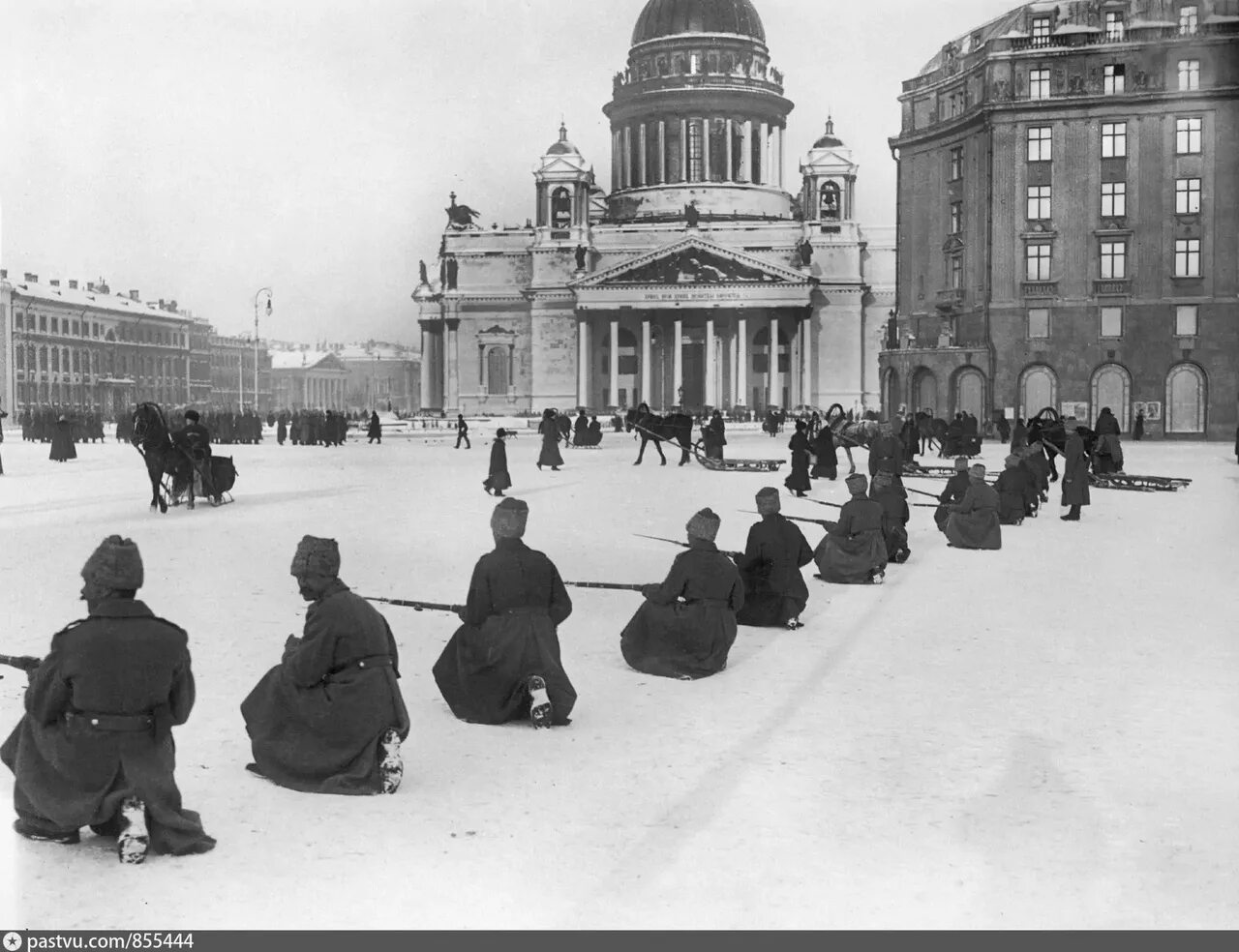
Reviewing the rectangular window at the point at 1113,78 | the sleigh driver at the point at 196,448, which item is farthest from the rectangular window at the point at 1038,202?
the sleigh driver at the point at 196,448

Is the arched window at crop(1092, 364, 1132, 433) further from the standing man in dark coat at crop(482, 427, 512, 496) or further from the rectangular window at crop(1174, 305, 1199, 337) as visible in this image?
the standing man in dark coat at crop(482, 427, 512, 496)

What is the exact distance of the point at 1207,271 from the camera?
144 ft

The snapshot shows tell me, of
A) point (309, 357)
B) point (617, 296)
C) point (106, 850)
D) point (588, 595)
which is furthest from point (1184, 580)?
point (309, 357)

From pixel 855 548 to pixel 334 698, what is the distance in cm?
870

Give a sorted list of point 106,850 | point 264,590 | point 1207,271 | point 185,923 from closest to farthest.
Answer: point 185,923
point 106,850
point 264,590
point 1207,271

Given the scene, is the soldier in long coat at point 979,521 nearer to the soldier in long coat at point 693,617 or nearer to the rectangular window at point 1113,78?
the soldier in long coat at point 693,617

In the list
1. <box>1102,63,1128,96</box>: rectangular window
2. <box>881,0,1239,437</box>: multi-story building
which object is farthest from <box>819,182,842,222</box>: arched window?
<box>1102,63,1128,96</box>: rectangular window

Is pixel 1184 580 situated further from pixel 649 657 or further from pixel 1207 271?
pixel 1207 271

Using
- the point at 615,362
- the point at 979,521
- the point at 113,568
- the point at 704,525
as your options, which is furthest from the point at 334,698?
the point at 615,362

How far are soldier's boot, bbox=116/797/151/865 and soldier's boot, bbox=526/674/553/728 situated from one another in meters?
2.88

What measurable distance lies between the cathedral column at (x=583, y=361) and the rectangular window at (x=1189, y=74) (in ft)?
151

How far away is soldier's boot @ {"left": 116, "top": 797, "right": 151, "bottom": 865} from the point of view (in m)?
5.76

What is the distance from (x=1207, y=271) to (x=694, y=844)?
42413 mm

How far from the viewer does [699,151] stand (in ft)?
291
